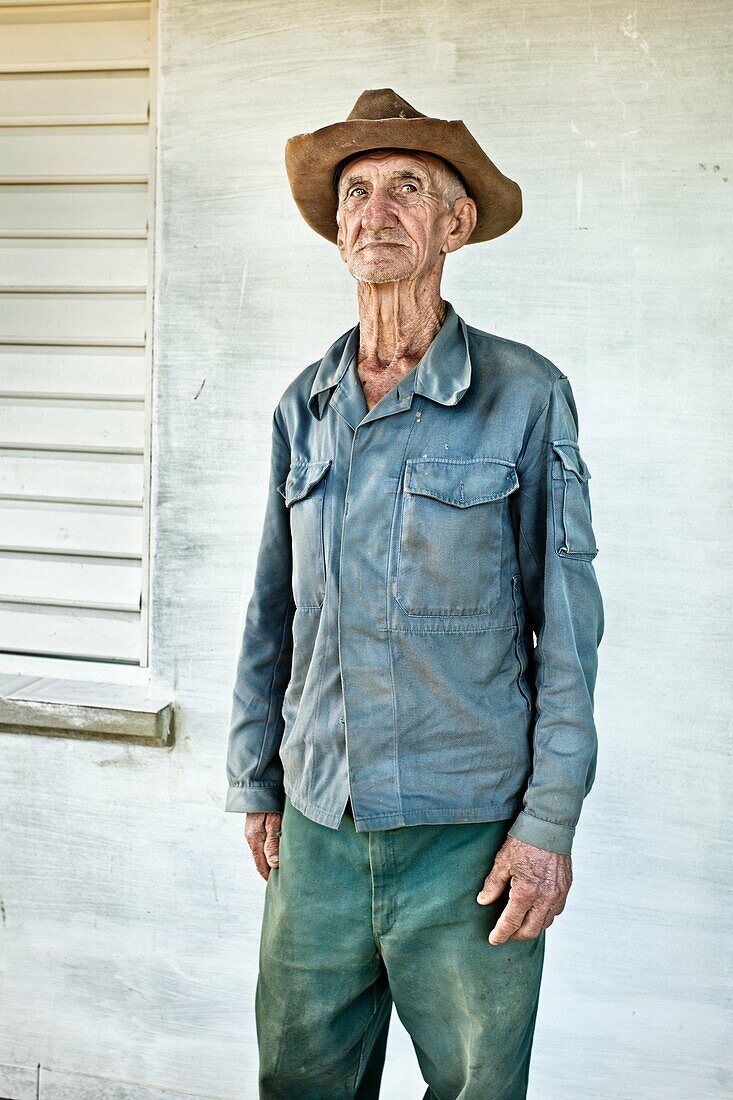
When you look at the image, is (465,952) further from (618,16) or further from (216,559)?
(618,16)

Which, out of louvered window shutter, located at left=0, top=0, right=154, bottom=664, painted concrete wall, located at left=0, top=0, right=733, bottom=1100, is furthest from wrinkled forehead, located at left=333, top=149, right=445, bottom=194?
louvered window shutter, located at left=0, top=0, right=154, bottom=664

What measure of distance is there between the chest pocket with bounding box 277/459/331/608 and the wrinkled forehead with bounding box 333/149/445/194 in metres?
0.52

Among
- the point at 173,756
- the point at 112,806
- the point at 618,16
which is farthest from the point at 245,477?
the point at 618,16

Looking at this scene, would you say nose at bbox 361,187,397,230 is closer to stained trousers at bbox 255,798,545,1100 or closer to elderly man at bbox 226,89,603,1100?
elderly man at bbox 226,89,603,1100

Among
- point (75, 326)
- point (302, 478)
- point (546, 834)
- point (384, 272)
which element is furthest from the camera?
point (75, 326)

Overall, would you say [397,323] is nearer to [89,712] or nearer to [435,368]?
[435,368]

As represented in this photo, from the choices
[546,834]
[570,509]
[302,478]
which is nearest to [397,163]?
[302,478]

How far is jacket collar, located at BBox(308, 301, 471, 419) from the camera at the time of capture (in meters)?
1.75

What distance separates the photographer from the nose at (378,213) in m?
1.76

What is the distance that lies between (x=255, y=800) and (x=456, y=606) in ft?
1.97

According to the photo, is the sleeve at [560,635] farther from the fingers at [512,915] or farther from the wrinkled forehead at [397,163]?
the wrinkled forehead at [397,163]

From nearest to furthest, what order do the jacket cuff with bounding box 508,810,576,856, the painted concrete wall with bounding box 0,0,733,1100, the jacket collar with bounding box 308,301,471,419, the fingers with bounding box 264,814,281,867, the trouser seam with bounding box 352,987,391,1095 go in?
the jacket cuff with bounding box 508,810,576,856 < the jacket collar with bounding box 308,301,471,419 < the trouser seam with bounding box 352,987,391,1095 < the fingers with bounding box 264,814,281,867 < the painted concrete wall with bounding box 0,0,733,1100

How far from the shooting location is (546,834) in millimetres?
1639

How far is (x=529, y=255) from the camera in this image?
97.2 inches
